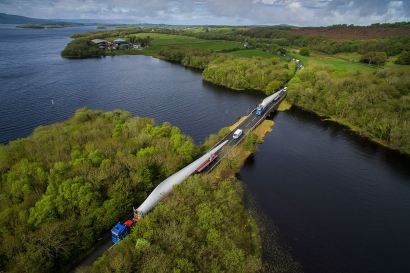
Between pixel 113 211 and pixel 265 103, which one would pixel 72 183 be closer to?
pixel 113 211

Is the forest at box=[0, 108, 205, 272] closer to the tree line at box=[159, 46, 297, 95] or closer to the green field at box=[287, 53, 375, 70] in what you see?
the tree line at box=[159, 46, 297, 95]

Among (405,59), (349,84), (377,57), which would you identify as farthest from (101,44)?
(405,59)

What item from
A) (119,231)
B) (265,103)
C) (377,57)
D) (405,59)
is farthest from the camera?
(377,57)

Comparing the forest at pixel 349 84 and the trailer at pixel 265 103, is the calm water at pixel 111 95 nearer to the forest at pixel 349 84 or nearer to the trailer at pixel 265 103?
the trailer at pixel 265 103

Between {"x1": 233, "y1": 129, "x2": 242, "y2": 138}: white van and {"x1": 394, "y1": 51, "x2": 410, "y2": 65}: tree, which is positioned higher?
{"x1": 394, "y1": 51, "x2": 410, "y2": 65}: tree

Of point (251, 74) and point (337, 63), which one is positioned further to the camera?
point (337, 63)

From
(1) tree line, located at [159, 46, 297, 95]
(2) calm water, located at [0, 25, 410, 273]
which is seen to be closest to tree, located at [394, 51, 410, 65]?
(1) tree line, located at [159, 46, 297, 95]

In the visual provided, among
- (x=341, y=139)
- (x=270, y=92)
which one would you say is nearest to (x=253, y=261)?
(x=341, y=139)
